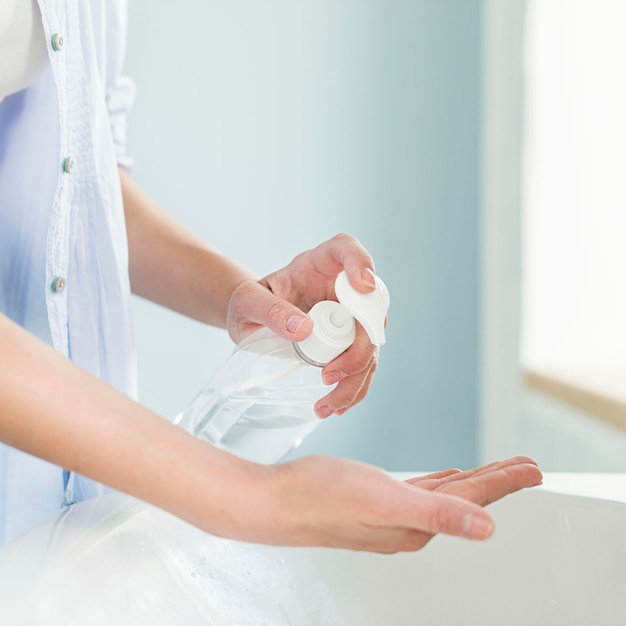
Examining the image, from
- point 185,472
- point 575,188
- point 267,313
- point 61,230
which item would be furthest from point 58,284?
point 575,188

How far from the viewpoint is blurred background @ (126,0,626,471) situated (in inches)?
66.0

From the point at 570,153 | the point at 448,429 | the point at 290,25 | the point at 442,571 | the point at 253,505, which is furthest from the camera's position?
the point at 448,429

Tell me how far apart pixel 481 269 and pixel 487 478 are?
1.39 m

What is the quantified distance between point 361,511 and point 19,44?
404 mm

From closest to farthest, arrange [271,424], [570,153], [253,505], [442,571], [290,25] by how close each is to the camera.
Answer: [253,505] < [442,571] < [271,424] < [570,153] < [290,25]

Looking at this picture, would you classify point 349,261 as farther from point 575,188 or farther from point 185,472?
point 575,188

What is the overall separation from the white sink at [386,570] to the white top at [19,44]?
0.96ft

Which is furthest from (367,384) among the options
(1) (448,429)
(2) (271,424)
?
A: (1) (448,429)

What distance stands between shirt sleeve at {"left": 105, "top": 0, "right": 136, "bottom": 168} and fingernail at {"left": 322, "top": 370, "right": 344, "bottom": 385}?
39 cm

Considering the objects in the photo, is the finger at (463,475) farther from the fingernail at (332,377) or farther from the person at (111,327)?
the fingernail at (332,377)

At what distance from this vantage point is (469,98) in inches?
68.7

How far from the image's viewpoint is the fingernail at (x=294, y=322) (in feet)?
1.67

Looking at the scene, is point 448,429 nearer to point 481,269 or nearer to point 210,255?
point 481,269

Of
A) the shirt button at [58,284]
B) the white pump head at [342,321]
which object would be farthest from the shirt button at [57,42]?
the white pump head at [342,321]
